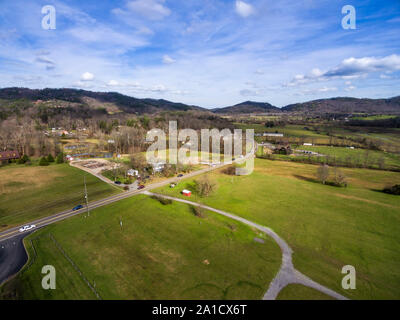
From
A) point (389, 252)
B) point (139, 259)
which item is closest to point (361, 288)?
point (389, 252)

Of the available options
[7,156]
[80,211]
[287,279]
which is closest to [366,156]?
[287,279]

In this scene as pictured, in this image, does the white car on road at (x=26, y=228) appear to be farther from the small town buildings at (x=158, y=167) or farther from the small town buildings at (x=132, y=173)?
the small town buildings at (x=158, y=167)

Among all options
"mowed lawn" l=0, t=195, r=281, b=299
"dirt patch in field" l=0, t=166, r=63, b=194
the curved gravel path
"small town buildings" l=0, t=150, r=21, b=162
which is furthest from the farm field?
"small town buildings" l=0, t=150, r=21, b=162

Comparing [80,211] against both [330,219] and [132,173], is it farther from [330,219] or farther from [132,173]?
[330,219]

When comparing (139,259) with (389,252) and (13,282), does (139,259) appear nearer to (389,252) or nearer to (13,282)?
(13,282)

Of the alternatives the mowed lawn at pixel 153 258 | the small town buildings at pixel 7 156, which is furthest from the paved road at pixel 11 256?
the small town buildings at pixel 7 156

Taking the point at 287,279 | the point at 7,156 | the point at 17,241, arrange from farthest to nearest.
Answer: the point at 7,156 < the point at 17,241 < the point at 287,279
